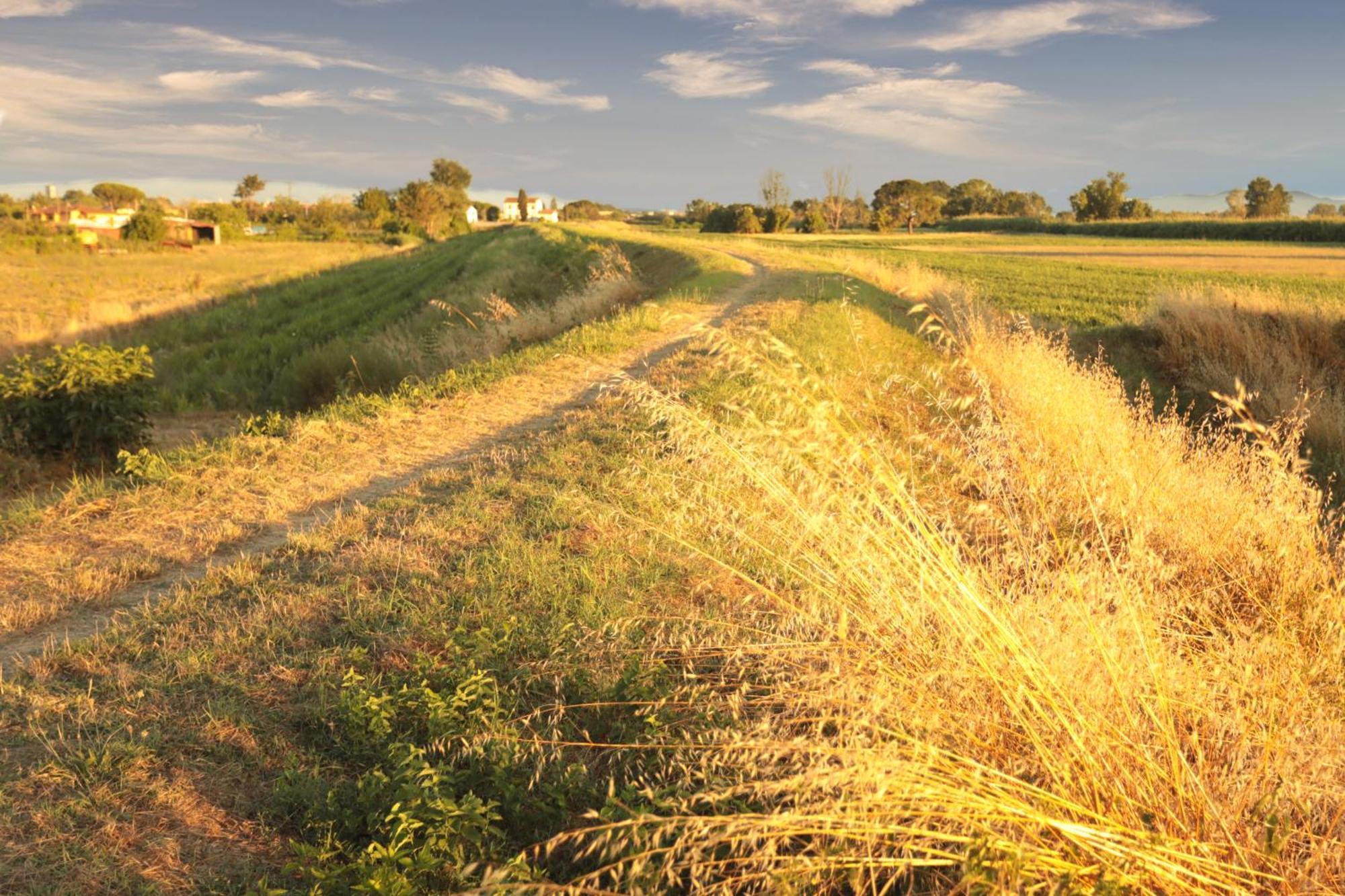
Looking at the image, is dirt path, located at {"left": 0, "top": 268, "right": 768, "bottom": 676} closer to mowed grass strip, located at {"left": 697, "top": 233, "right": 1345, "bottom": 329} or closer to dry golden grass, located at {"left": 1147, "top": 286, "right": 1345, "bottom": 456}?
mowed grass strip, located at {"left": 697, "top": 233, "right": 1345, "bottom": 329}

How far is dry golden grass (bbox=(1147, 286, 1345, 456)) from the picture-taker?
1361 centimetres

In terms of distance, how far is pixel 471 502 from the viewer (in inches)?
227

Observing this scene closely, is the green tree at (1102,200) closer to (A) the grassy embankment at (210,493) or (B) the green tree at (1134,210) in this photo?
(B) the green tree at (1134,210)

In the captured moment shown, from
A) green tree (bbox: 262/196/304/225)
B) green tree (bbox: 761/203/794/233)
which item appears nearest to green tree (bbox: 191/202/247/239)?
green tree (bbox: 262/196/304/225)

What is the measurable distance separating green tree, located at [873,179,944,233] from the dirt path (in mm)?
75318

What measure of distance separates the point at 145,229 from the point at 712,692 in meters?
70.5

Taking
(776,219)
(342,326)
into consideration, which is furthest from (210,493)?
(776,219)

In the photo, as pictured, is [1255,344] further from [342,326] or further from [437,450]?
[342,326]

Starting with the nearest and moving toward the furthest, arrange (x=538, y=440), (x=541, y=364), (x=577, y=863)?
1. (x=577, y=863)
2. (x=538, y=440)
3. (x=541, y=364)

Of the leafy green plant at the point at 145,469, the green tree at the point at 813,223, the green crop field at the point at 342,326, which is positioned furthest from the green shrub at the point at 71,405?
the green tree at the point at 813,223

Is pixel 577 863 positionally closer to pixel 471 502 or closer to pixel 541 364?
pixel 471 502

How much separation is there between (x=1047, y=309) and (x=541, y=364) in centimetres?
1624

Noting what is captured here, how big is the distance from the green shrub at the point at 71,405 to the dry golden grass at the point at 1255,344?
1518cm

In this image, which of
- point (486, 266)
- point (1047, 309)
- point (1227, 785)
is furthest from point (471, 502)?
point (486, 266)
